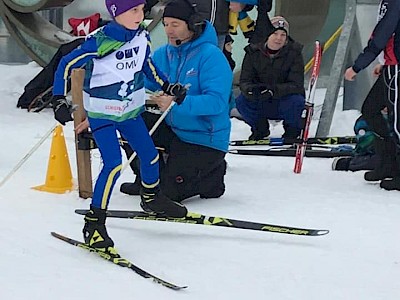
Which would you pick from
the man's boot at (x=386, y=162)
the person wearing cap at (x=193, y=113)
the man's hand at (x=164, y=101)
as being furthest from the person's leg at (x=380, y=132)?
the man's hand at (x=164, y=101)

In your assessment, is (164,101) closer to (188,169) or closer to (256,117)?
(188,169)

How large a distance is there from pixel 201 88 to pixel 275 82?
2.32 meters

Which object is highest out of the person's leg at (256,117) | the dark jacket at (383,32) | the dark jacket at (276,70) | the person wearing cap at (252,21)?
the dark jacket at (383,32)

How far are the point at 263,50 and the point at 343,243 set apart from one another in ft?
10.2

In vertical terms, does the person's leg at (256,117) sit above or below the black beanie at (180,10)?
below

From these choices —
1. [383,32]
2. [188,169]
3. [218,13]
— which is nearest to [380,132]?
[383,32]

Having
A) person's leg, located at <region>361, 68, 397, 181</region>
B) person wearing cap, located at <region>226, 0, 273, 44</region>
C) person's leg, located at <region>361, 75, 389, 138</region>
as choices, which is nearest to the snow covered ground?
person's leg, located at <region>361, 68, 397, 181</region>

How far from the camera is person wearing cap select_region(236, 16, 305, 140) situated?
684 cm

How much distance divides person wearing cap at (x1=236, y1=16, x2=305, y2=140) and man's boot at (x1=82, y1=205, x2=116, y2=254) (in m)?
3.30

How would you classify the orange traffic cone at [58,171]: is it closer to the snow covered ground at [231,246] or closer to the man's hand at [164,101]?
the snow covered ground at [231,246]

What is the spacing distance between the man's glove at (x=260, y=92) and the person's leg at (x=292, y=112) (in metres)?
0.11

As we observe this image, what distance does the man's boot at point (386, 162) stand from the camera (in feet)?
17.8

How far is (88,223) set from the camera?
3.82 m

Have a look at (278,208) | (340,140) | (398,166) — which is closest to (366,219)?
(278,208)
